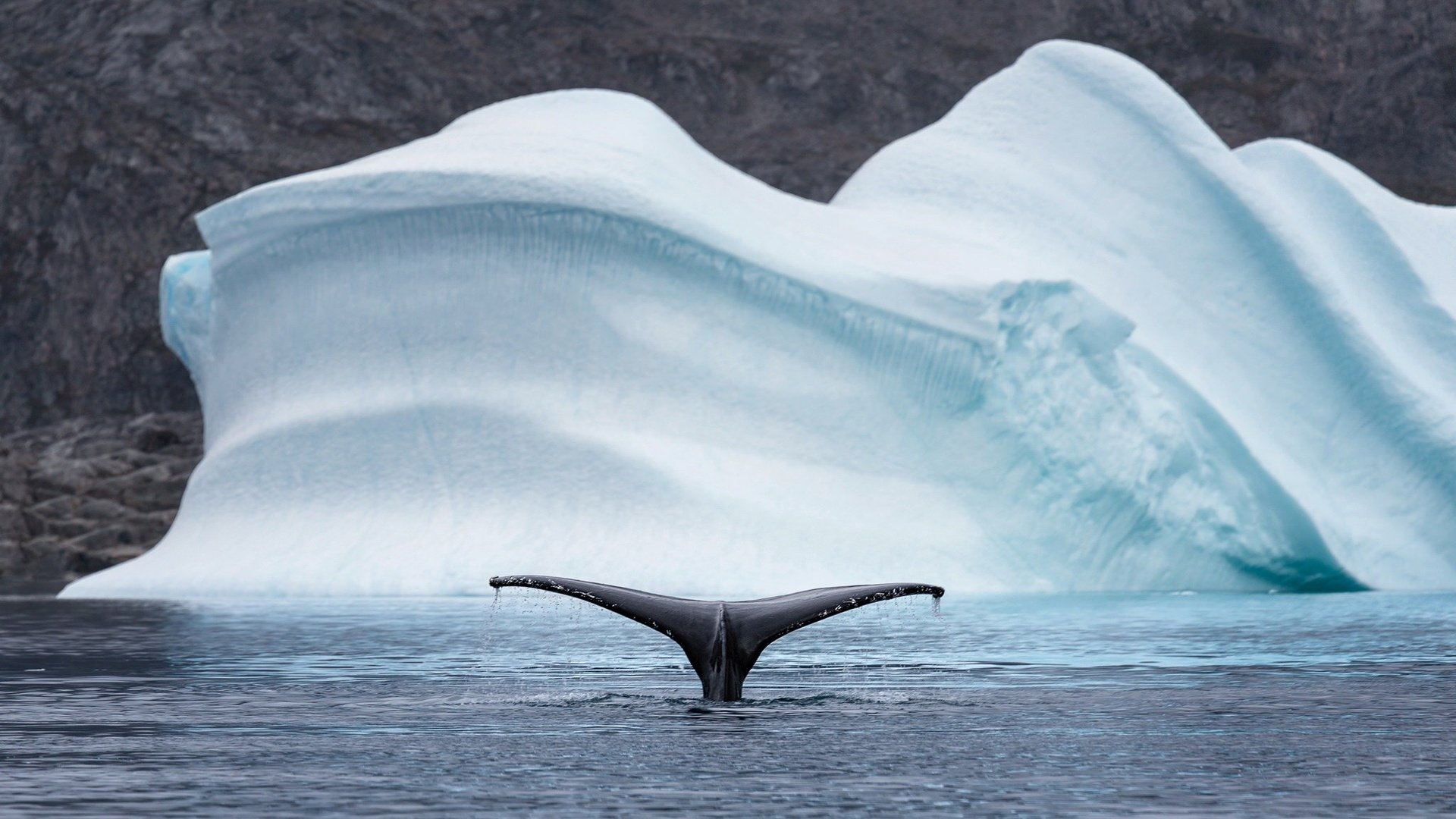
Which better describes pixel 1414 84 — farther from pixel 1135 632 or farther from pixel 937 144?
pixel 1135 632

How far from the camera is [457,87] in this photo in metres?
95.2

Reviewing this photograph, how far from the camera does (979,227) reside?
33031 mm

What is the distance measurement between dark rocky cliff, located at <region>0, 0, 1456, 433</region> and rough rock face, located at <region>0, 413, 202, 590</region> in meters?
23.3

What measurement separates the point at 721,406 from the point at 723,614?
16.9m

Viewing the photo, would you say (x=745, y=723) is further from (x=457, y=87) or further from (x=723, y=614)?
(x=457, y=87)

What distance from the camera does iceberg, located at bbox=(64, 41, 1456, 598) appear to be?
26.9m

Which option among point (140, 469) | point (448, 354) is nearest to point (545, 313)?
point (448, 354)

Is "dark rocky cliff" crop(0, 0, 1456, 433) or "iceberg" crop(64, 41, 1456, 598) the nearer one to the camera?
"iceberg" crop(64, 41, 1456, 598)

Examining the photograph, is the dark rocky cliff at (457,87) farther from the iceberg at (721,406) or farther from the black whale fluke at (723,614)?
the black whale fluke at (723,614)

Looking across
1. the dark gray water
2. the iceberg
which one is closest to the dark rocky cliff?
the iceberg

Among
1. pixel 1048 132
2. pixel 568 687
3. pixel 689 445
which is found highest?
pixel 1048 132

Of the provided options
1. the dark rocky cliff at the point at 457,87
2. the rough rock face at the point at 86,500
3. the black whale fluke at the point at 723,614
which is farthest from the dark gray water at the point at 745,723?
the dark rocky cliff at the point at 457,87

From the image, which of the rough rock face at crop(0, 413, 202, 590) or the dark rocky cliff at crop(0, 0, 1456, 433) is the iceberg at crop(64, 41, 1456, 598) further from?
the dark rocky cliff at crop(0, 0, 1456, 433)

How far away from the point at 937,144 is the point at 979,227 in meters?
2.95
